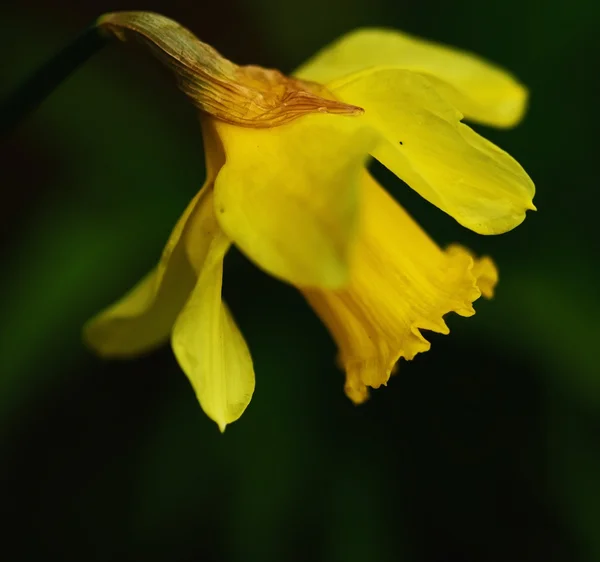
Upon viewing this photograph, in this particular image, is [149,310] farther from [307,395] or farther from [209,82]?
[307,395]

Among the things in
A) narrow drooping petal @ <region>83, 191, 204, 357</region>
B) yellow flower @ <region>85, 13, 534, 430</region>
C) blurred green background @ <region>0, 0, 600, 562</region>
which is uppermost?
yellow flower @ <region>85, 13, 534, 430</region>

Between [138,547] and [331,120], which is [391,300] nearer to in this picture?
[331,120]

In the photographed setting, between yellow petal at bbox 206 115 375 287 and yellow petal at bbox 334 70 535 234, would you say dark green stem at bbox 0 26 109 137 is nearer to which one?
yellow petal at bbox 206 115 375 287

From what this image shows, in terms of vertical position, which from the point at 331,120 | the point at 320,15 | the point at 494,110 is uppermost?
the point at 331,120

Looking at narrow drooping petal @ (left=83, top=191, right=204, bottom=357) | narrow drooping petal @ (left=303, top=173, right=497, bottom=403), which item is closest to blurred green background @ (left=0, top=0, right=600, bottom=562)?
narrow drooping petal @ (left=83, top=191, right=204, bottom=357)

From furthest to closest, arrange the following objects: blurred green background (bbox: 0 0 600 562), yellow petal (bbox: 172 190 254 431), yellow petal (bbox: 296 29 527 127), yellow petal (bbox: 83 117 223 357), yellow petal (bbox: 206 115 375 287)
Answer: blurred green background (bbox: 0 0 600 562), yellow petal (bbox: 296 29 527 127), yellow petal (bbox: 83 117 223 357), yellow petal (bbox: 172 190 254 431), yellow petal (bbox: 206 115 375 287)

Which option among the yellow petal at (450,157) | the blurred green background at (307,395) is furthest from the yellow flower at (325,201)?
the blurred green background at (307,395)

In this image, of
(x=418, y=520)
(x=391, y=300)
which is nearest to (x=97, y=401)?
(x=418, y=520)
